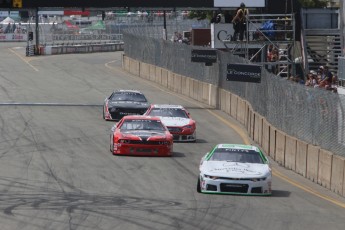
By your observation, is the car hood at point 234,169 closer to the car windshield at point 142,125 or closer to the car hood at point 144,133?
the car hood at point 144,133

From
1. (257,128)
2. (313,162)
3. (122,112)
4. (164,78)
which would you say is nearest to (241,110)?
(122,112)

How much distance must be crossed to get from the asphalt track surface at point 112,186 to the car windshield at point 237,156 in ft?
3.00

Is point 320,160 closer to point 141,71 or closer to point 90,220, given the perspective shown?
point 90,220

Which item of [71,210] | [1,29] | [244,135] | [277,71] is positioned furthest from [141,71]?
[1,29]

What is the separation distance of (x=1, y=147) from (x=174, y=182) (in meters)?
7.98

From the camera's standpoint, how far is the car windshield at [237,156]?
23.0 m

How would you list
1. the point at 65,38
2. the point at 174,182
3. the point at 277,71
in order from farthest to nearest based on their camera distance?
the point at 65,38, the point at 277,71, the point at 174,182

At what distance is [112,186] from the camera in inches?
890

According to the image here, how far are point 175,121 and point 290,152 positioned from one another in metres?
6.12

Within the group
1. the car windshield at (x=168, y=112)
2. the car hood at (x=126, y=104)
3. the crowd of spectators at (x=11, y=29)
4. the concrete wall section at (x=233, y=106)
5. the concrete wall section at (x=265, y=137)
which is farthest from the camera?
the crowd of spectators at (x=11, y=29)

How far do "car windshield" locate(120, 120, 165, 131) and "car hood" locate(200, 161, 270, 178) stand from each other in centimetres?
695

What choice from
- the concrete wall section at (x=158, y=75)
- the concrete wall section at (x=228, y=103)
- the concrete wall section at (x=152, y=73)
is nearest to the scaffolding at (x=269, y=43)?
the concrete wall section at (x=228, y=103)

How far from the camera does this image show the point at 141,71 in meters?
63.9

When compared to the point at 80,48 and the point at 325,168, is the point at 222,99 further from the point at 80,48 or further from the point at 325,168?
the point at 80,48
